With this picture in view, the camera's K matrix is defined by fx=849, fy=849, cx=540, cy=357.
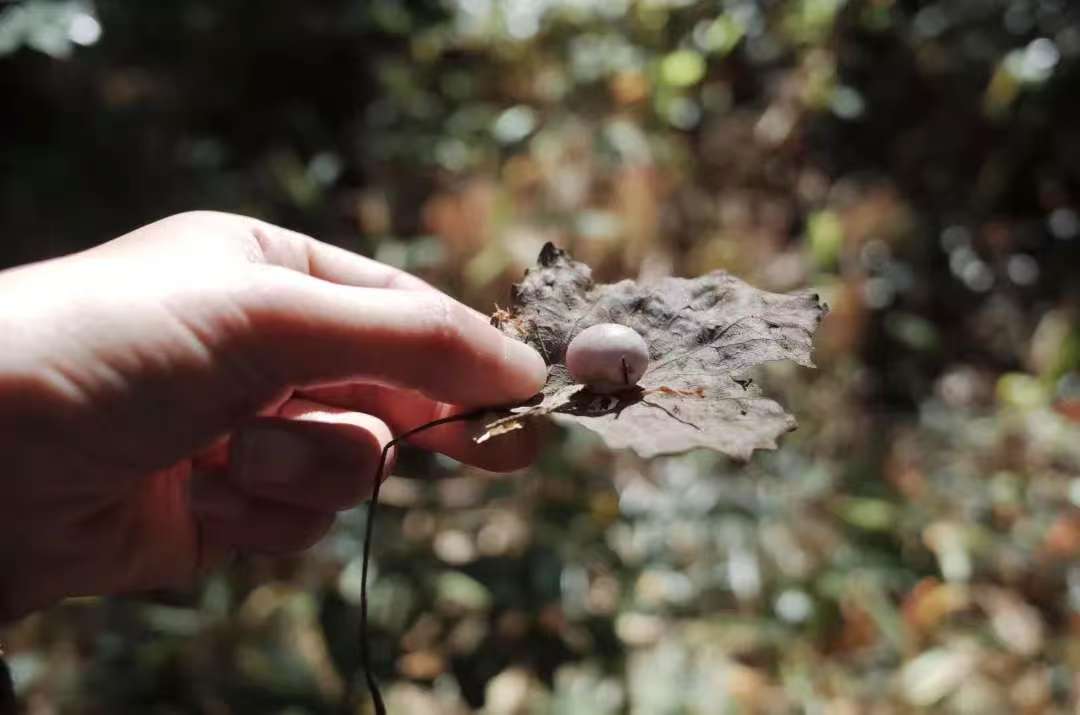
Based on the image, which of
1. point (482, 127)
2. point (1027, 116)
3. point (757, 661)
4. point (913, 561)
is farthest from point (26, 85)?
point (1027, 116)

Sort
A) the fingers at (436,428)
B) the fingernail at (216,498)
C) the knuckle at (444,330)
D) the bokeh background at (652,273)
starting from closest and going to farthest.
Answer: the knuckle at (444,330), the fingers at (436,428), the fingernail at (216,498), the bokeh background at (652,273)

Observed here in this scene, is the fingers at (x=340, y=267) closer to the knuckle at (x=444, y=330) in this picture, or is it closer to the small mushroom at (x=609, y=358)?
the knuckle at (x=444, y=330)

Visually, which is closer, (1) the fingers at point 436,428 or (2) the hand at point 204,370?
(2) the hand at point 204,370

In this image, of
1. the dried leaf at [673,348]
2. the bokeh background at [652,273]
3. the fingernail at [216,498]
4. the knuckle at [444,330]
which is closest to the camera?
the dried leaf at [673,348]

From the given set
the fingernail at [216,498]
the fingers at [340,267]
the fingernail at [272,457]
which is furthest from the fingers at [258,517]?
the fingers at [340,267]

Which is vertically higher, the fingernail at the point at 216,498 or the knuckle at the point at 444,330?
the knuckle at the point at 444,330

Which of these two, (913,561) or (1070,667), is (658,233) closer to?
(913,561)

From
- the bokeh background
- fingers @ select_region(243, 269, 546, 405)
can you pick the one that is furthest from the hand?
the bokeh background

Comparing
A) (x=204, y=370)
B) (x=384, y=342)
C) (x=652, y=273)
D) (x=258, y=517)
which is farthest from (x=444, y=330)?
(x=652, y=273)
